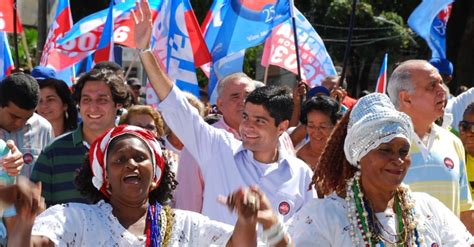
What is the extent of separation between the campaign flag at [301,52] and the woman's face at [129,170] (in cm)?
628

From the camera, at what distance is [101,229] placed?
4.00 metres

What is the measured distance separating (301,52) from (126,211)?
21.7ft

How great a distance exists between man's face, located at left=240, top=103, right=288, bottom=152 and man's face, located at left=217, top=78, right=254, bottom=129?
1.11m

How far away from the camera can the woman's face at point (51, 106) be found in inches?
276

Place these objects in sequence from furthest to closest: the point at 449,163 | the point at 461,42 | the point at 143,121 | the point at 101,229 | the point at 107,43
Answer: the point at 461,42
the point at 107,43
the point at 143,121
the point at 449,163
the point at 101,229

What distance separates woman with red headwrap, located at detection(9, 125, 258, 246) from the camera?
396 centimetres

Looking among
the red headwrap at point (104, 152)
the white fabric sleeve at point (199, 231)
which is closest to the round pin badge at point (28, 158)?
the red headwrap at point (104, 152)

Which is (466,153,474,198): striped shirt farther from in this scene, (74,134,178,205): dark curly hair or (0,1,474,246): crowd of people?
(74,134,178,205): dark curly hair

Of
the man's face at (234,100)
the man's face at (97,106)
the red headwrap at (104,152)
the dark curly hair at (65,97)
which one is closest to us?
the red headwrap at (104,152)

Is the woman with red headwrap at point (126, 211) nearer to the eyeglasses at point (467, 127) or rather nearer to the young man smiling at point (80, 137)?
the young man smiling at point (80, 137)

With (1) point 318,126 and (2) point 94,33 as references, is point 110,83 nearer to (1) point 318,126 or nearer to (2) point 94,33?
(1) point 318,126

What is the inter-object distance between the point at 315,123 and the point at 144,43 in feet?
6.51

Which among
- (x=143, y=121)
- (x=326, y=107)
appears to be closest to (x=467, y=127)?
(x=326, y=107)

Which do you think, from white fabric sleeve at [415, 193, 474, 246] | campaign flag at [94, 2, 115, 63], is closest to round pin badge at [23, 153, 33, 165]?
white fabric sleeve at [415, 193, 474, 246]
